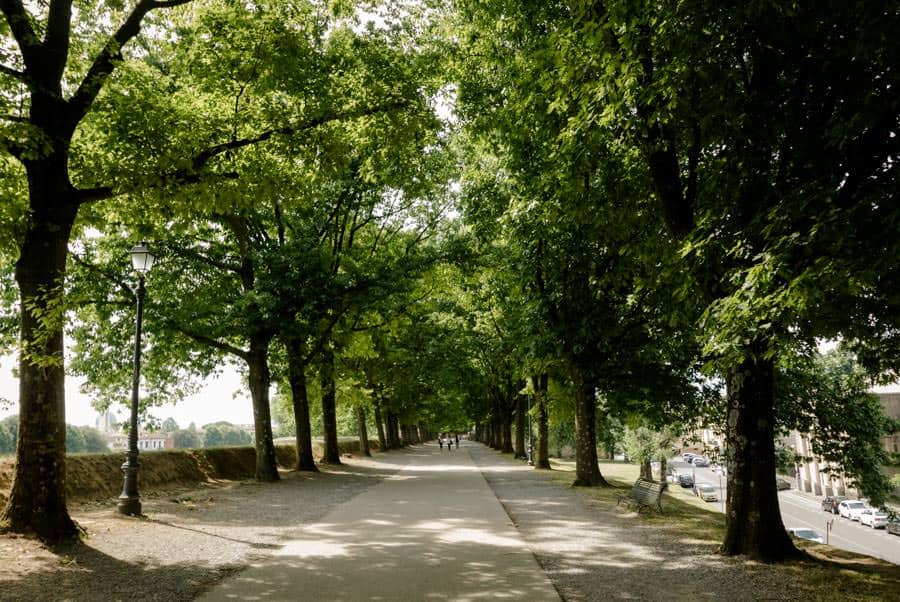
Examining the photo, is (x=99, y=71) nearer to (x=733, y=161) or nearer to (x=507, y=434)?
(x=733, y=161)

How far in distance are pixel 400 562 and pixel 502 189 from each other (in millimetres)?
11252

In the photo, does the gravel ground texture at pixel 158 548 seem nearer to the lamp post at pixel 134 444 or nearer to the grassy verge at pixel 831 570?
the lamp post at pixel 134 444

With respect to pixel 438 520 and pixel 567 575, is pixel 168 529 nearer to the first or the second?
pixel 438 520

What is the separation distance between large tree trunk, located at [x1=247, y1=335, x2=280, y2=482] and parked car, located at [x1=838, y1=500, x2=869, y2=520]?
153 feet

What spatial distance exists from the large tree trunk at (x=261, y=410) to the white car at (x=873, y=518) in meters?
42.2

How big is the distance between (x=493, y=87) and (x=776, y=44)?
7.43 metres

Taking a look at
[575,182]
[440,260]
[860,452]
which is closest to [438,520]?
[575,182]

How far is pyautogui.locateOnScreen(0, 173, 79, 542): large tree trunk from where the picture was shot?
828 centimetres

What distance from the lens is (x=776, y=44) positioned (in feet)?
23.7

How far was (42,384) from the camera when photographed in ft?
27.9

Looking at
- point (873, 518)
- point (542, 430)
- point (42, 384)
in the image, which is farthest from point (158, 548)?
point (873, 518)

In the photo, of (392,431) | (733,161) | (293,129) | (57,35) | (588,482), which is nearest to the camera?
(733,161)

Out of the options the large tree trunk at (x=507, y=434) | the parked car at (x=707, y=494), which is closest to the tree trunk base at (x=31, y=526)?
the large tree trunk at (x=507, y=434)

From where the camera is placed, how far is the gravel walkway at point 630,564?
6512mm
